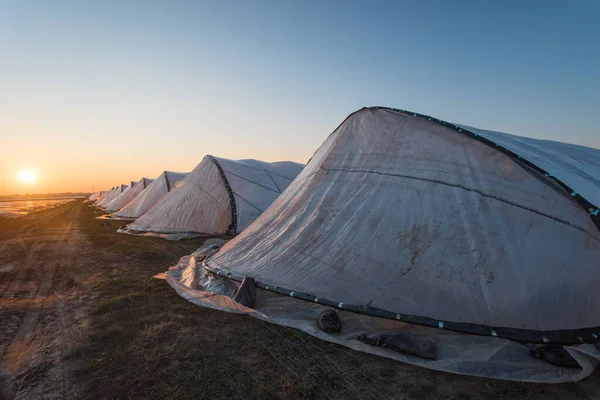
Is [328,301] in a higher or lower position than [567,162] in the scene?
lower

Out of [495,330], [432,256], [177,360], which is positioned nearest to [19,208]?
[177,360]

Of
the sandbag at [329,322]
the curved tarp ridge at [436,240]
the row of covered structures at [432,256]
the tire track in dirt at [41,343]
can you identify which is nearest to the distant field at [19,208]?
the tire track in dirt at [41,343]

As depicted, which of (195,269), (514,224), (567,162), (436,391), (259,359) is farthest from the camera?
(195,269)

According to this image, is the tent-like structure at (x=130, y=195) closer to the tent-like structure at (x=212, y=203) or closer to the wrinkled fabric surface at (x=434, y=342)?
the tent-like structure at (x=212, y=203)

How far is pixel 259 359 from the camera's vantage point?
3156 millimetres

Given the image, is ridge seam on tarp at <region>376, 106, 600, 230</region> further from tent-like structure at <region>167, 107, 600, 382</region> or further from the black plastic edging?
the black plastic edging

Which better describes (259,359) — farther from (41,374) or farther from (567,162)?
(567,162)

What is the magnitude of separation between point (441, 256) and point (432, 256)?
0.10 metres

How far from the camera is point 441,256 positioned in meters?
3.86

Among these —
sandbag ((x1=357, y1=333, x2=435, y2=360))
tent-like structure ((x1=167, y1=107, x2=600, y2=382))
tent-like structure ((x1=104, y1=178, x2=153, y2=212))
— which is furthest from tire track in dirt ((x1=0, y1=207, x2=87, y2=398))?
tent-like structure ((x1=104, y1=178, x2=153, y2=212))

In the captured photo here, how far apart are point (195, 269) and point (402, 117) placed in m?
4.60

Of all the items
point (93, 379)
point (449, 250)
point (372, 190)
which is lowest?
point (93, 379)

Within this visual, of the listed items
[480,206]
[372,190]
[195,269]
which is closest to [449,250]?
[480,206]

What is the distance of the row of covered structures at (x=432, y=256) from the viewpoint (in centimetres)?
325
